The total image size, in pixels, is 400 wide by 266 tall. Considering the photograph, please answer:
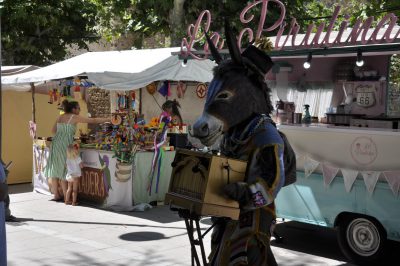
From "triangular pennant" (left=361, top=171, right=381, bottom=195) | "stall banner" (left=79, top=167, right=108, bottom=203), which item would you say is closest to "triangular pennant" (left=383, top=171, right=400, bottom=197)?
"triangular pennant" (left=361, top=171, right=381, bottom=195)

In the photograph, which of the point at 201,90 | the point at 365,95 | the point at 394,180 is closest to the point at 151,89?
the point at 201,90

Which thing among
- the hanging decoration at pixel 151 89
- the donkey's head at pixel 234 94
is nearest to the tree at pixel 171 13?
the hanging decoration at pixel 151 89

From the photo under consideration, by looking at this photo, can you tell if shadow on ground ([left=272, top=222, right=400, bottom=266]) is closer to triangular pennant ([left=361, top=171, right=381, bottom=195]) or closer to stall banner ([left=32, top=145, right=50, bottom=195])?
triangular pennant ([left=361, top=171, right=381, bottom=195])

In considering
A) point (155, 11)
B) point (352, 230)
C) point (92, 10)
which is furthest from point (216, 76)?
point (92, 10)

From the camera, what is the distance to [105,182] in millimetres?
9250

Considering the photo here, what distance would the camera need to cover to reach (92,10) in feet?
68.2

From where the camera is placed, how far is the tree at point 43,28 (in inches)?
737

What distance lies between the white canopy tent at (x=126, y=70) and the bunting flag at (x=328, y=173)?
3.48 metres

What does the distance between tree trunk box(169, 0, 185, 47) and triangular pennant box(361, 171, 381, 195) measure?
407 inches

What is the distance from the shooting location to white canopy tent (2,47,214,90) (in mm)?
8953

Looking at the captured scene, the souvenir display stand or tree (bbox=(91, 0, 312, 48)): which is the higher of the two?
tree (bbox=(91, 0, 312, 48))

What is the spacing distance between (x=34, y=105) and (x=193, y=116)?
3.47 m

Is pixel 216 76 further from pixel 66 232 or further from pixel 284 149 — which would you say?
pixel 66 232

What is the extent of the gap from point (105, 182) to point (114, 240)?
2.13 meters
